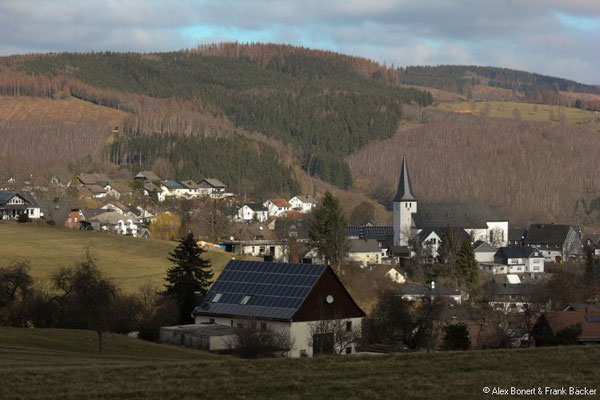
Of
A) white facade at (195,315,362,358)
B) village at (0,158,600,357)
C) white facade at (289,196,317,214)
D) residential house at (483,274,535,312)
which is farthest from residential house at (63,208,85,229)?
white facade at (195,315,362,358)

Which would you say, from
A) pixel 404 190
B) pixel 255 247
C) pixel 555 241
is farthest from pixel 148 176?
pixel 555 241

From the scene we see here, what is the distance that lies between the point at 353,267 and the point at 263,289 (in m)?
32.7

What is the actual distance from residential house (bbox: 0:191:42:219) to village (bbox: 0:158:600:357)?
17cm

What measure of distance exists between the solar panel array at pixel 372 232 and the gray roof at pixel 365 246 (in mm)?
8294

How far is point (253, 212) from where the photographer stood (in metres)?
130

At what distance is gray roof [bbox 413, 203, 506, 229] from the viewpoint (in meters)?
107

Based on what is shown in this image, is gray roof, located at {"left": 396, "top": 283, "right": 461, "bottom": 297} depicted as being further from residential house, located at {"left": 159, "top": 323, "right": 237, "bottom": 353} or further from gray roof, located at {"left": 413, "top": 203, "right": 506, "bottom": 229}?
gray roof, located at {"left": 413, "top": 203, "right": 506, "bottom": 229}

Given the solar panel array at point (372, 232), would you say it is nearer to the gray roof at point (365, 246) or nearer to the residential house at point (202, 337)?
the gray roof at point (365, 246)

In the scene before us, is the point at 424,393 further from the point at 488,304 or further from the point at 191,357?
the point at 488,304

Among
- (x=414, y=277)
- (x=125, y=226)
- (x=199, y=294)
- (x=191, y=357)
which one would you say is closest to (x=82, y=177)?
(x=125, y=226)

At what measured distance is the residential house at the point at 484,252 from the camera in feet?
319

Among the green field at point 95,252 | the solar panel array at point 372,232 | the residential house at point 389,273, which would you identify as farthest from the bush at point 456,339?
the solar panel array at point 372,232

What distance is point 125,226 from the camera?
10088 cm

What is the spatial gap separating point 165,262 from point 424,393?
165 feet
